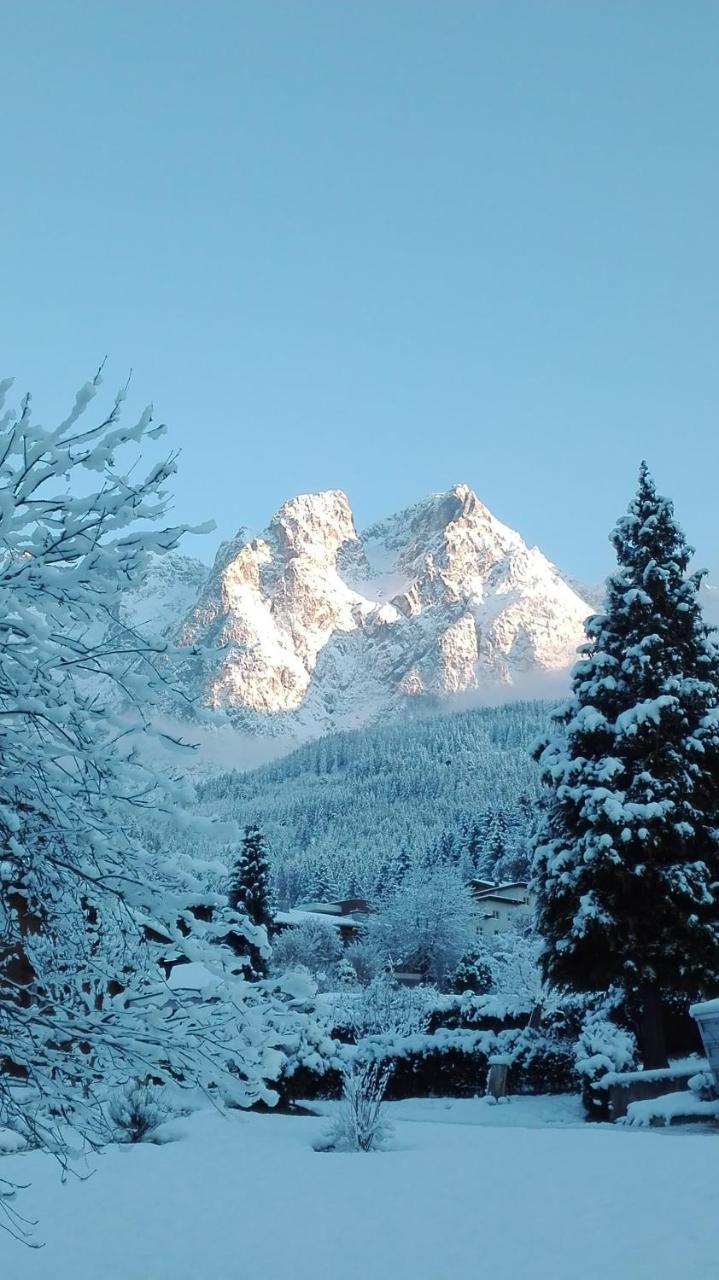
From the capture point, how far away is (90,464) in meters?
4.71

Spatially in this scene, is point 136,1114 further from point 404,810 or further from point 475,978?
point 404,810

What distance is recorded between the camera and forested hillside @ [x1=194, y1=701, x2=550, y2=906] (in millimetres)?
110938

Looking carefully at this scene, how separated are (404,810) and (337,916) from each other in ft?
199

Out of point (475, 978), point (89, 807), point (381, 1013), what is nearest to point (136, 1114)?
point (89, 807)

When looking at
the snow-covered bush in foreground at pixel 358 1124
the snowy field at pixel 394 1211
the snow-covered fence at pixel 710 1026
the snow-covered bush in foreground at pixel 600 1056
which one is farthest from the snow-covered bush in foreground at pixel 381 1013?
the snow-covered fence at pixel 710 1026

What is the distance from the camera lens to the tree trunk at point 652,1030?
16672mm

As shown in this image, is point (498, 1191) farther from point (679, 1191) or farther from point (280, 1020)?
point (280, 1020)

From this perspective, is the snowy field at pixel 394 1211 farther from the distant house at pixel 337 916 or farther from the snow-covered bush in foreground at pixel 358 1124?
the distant house at pixel 337 916

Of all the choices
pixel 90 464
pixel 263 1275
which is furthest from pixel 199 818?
pixel 263 1275

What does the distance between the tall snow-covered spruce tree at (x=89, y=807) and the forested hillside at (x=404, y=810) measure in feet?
245

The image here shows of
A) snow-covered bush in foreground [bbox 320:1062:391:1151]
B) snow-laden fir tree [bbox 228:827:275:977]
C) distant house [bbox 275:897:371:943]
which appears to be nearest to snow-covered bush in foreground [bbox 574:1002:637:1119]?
snow-covered bush in foreground [bbox 320:1062:391:1151]

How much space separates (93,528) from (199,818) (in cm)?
143

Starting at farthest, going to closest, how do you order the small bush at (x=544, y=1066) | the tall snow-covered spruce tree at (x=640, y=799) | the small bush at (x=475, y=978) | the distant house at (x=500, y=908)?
the distant house at (x=500, y=908)
the small bush at (x=475, y=978)
the small bush at (x=544, y=1066)
the tall snow-covered spruce tree at (x=640, y=799)

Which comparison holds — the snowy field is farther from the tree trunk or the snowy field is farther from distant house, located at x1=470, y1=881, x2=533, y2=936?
distant house, located at x1=470, y1=881, x2=533, y2=936
